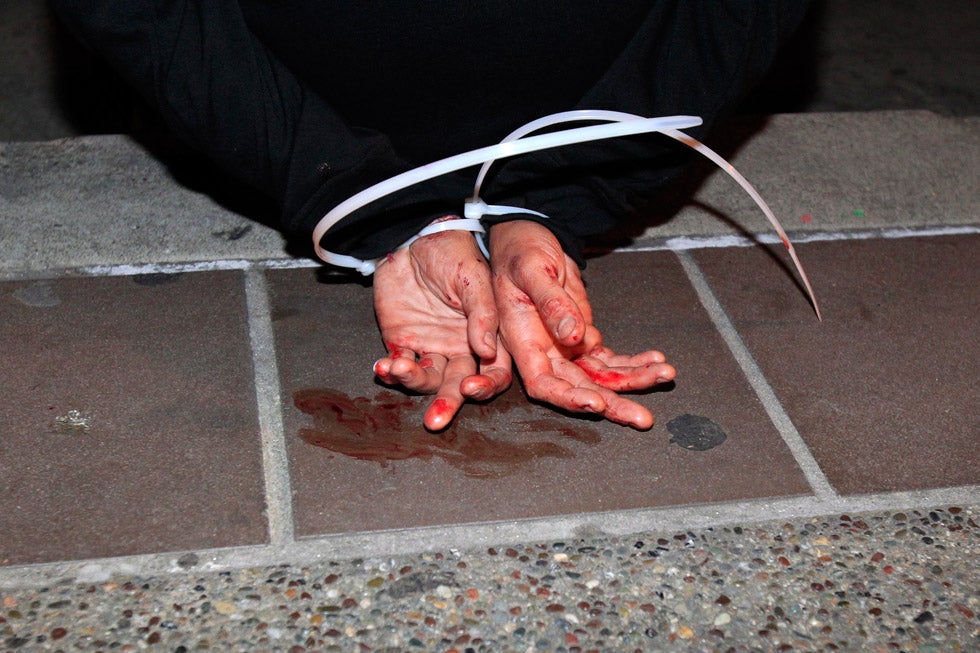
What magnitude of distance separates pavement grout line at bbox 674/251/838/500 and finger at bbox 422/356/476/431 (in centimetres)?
43

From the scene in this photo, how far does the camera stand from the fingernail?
145cm

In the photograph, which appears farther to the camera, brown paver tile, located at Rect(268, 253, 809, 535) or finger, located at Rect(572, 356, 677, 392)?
finger, located at Rect(572, 356, 677, 392)

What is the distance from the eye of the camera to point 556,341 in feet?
5.16

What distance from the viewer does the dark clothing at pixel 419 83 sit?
1.51 m

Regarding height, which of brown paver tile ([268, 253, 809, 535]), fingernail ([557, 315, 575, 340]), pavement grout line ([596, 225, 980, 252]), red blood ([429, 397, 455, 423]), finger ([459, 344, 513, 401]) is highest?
fingernail ([557, 315, 575, 340])

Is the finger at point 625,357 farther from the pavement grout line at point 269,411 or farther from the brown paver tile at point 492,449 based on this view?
the pavement grout line at point 269,411

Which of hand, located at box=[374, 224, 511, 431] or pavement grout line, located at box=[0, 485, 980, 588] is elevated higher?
hand, located at box=[374, 224, 511, 431]

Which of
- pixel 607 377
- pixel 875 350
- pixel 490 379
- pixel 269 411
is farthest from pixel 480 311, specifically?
pixel 875 350

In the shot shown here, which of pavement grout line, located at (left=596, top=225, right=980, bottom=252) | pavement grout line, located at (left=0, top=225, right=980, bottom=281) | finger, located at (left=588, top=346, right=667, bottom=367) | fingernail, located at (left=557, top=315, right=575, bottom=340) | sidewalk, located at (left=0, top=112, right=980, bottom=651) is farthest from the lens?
pavement grout line, located at (left=596, top=225, right=980, bottom=252)

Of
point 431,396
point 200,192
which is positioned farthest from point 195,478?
point 200,192

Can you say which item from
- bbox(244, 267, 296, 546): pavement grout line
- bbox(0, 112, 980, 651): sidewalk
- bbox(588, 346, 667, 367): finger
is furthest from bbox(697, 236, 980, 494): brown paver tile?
bbox(244, 267, 296, 546): pavement grout line

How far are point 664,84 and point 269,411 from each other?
789 millimetres

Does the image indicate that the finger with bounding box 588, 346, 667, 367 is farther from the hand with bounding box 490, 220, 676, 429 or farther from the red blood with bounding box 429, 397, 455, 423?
the red blood with bounding box 429, 397, 455, 423

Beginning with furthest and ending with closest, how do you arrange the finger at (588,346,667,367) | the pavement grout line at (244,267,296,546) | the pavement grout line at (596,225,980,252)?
the pavement grout line at (596,225,980,252) < the finger at (588,346,667,367) < the pavement grout line at (244,267,296,546)
